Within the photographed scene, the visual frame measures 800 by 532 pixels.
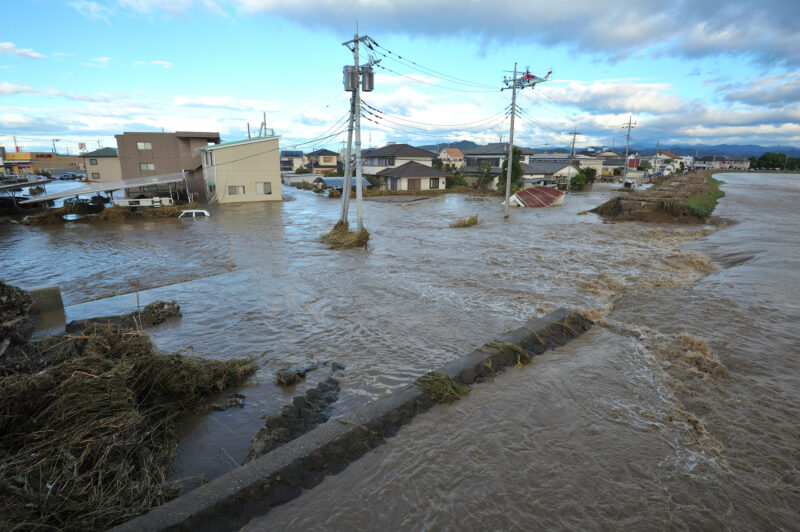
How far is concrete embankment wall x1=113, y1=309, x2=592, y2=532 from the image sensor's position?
3.30 meters

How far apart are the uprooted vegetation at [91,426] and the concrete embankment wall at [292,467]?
432 mm

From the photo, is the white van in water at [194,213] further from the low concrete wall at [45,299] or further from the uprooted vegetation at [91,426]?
the uprooted vegetation at [91,426]

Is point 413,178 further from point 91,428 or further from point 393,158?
point 91,428

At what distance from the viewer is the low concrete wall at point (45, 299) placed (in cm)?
863

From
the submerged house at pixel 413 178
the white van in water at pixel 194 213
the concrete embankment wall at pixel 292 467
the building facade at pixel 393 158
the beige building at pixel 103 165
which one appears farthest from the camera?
the building facade at pixel 393 158

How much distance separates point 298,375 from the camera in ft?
19.8

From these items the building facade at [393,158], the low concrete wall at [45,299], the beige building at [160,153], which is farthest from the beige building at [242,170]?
the low concrete wall at [45,299]

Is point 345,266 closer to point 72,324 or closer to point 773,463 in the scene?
point 72,324

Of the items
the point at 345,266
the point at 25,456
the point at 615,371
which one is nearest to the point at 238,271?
the point at 345,266

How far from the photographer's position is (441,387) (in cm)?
536

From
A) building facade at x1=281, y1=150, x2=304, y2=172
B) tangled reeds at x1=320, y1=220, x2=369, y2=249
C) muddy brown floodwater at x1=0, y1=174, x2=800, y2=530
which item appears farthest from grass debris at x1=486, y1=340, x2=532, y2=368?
building facade at x1=281, y1=150, x2=304, y2=172

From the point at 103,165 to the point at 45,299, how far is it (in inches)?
1853

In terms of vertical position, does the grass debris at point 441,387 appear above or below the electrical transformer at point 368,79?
below

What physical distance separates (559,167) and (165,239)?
174 ft
